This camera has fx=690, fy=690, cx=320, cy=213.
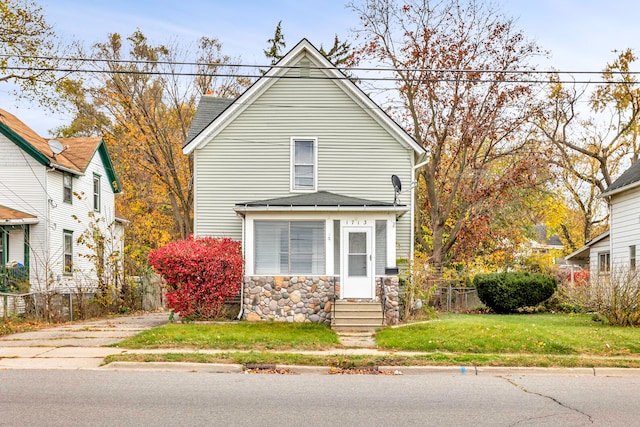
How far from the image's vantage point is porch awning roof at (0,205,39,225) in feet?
78.5

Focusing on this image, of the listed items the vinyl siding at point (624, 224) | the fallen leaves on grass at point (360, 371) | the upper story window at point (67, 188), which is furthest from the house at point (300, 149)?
the fallen leaves on grass at point (360, 371)

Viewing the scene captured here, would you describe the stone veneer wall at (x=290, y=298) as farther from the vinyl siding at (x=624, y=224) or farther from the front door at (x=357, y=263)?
the vinyl siding at (x=624, y=224)

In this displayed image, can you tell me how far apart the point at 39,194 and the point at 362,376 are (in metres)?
18.1

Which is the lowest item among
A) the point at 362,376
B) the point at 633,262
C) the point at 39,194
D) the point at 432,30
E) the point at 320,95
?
the point at 362,376

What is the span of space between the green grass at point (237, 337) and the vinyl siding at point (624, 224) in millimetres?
12084

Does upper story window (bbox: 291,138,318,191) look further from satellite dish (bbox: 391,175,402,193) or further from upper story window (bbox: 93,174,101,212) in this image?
upper story window (bbox: 93,174,101,212)

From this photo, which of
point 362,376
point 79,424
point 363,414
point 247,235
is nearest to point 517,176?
point 247,235

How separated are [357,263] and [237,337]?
5918 mm

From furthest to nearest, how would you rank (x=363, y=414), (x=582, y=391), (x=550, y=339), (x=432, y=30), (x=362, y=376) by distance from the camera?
(x=432, y=30) → (x=550, y=339) → (x=362, y=376) → (x=582, y=391) → (x=363, y=414)

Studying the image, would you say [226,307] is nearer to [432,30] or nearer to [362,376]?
[362,376]

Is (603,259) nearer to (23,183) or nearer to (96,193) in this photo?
(96,193)

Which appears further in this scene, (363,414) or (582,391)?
(582,391)

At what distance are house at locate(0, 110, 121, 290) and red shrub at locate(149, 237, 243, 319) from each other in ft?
23.0

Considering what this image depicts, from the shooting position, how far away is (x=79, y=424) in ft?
25.4
